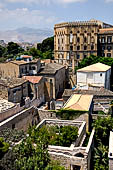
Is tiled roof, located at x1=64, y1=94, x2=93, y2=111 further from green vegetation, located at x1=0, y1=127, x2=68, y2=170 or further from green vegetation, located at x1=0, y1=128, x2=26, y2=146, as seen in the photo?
green vegetation, located at x1=0, y1=127, x2=68, y2=170

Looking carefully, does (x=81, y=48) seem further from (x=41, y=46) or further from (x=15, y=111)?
(x=15, y=111)

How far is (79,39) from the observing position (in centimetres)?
5578

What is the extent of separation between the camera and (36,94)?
98.0 feet

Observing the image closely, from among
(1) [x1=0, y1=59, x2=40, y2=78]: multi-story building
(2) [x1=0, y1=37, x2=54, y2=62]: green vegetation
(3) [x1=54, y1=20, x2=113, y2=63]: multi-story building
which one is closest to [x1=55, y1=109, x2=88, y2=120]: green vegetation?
(1) [x1=0, y1=59, x2=40, y2=78]: multi-story building

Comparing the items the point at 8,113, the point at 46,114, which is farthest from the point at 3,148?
the point at 46,114

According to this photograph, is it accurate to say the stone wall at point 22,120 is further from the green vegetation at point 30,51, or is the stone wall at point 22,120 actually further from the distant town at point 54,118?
the green vegetation at point 30,51

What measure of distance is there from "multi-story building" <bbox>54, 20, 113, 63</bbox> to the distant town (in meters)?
4.55

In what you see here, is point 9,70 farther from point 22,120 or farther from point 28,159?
point 28,159

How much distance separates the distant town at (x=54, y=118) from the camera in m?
12.3

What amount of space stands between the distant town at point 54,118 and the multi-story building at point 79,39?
4547 millimetres

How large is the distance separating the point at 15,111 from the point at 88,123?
281 inches

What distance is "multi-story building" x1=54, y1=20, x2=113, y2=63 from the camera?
54969 mm

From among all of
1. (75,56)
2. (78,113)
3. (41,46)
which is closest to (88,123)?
(78,113)

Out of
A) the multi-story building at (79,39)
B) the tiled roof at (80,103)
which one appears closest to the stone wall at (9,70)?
the tiled roof at (80,103)
